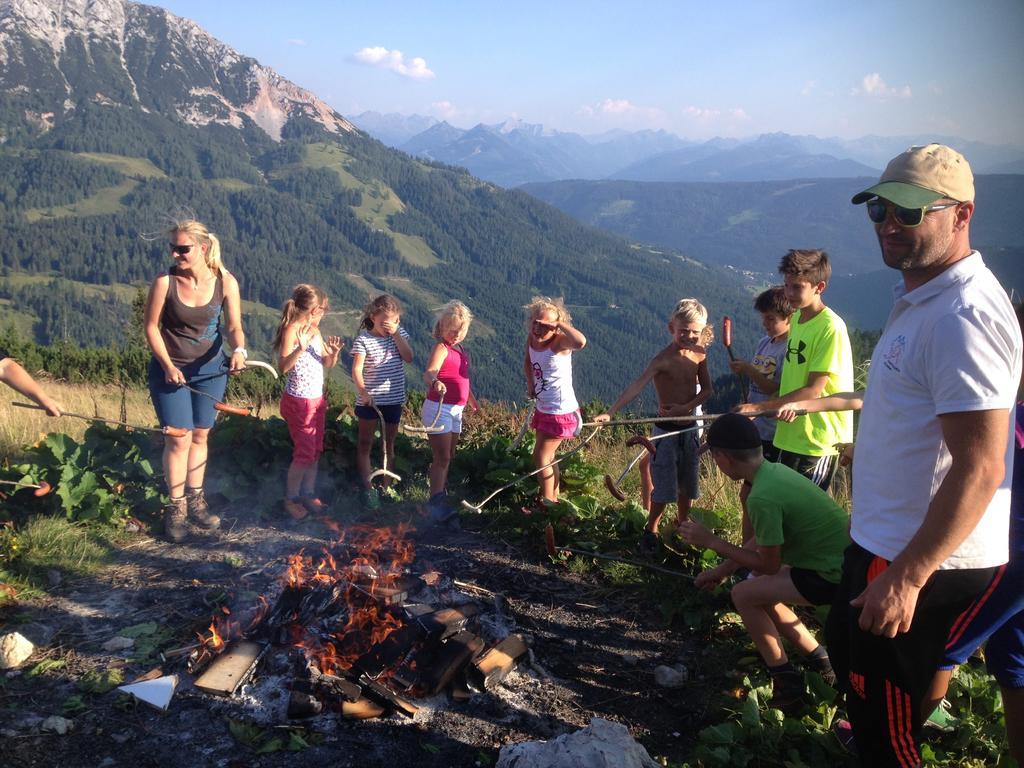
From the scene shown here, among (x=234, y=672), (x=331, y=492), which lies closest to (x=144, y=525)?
(x=331, y=492)

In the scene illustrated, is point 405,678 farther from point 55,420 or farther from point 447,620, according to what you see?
point 55,420

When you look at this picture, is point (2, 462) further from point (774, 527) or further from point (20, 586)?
point (774, 527)

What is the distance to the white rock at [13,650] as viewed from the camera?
3355 mm

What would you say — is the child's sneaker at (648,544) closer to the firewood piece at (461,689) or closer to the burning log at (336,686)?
the firewood piece at (461,689)

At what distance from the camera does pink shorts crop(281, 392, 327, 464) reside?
17.6ft

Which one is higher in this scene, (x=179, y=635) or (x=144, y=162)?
(x=144, y=162)

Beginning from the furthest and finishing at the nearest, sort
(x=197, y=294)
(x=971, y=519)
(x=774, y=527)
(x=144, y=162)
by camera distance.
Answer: (x=144, y=162) < (x=197, y=294) < (x=774, y=527) < (x=971, y=519)

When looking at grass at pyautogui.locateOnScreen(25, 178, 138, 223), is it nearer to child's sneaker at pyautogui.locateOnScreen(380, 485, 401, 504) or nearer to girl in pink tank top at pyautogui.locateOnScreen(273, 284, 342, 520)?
girl in pink tank top at pyautogui.locateOnScreen(273, 284, 342, 520)

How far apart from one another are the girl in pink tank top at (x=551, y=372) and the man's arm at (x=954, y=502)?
3.24 metres

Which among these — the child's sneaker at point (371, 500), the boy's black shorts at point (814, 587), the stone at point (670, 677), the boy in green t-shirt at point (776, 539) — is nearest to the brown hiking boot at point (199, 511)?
the child's sneaker at point (371, 500)

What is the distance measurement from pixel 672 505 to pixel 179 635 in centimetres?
343

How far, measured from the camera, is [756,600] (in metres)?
3.18

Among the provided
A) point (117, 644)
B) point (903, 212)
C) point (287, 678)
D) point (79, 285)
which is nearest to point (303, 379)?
A: point (117, 644)

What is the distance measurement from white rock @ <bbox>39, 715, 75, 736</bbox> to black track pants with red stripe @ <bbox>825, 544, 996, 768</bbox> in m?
3.05
